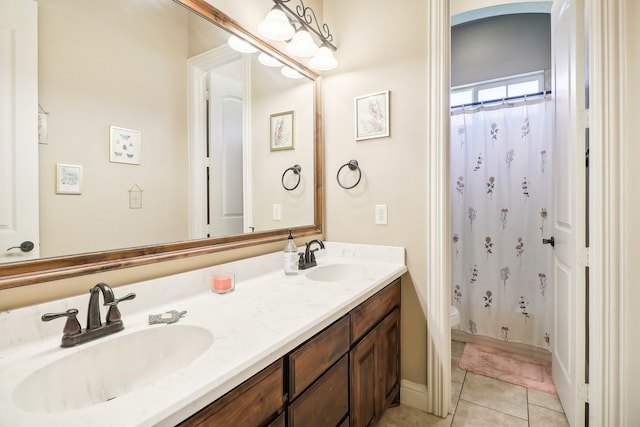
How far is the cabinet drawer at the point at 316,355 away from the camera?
0.88 meters

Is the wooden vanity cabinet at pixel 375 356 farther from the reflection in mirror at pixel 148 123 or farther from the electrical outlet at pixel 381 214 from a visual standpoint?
the reflection in mirror at pixel 148 123

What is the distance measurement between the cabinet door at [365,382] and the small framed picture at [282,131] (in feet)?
3.74

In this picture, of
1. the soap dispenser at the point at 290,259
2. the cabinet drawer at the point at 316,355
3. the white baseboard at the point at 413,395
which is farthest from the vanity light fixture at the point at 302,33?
the white baseboard at the point at 413,395

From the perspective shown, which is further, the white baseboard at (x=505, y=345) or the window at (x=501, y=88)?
the window at (x=501, y=88)

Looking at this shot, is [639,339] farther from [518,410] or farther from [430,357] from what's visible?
[430,357]

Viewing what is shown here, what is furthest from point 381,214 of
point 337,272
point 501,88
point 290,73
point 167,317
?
point 501,88

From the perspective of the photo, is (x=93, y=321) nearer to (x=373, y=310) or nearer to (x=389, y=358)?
(x=373, y=310)

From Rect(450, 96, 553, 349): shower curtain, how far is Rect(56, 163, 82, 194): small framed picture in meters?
2.47

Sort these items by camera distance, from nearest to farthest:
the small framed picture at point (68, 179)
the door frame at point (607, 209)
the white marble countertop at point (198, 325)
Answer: the white marble countertop at point (198, 325) → the small framed picture at point (68, 179) → the door frame at point (607, 209)

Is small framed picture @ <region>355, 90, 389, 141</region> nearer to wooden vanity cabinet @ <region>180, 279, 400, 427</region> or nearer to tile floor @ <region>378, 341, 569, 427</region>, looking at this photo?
wooden vanity cabinet @ <region>180, 279, 400, 427</region>

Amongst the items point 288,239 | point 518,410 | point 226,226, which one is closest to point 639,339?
point 518,410

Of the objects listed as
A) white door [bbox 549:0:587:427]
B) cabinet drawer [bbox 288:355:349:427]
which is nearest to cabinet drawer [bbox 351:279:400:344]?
cabinet drawer [bbox 288:355:349:427]

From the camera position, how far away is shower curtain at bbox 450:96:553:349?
2238 millimetres

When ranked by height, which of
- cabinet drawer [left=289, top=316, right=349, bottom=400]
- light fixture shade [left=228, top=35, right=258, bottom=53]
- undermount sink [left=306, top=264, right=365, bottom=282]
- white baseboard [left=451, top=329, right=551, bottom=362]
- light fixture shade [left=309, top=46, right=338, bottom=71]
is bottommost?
white baseboard [left=451, top=329, right=551, bottom=362]
